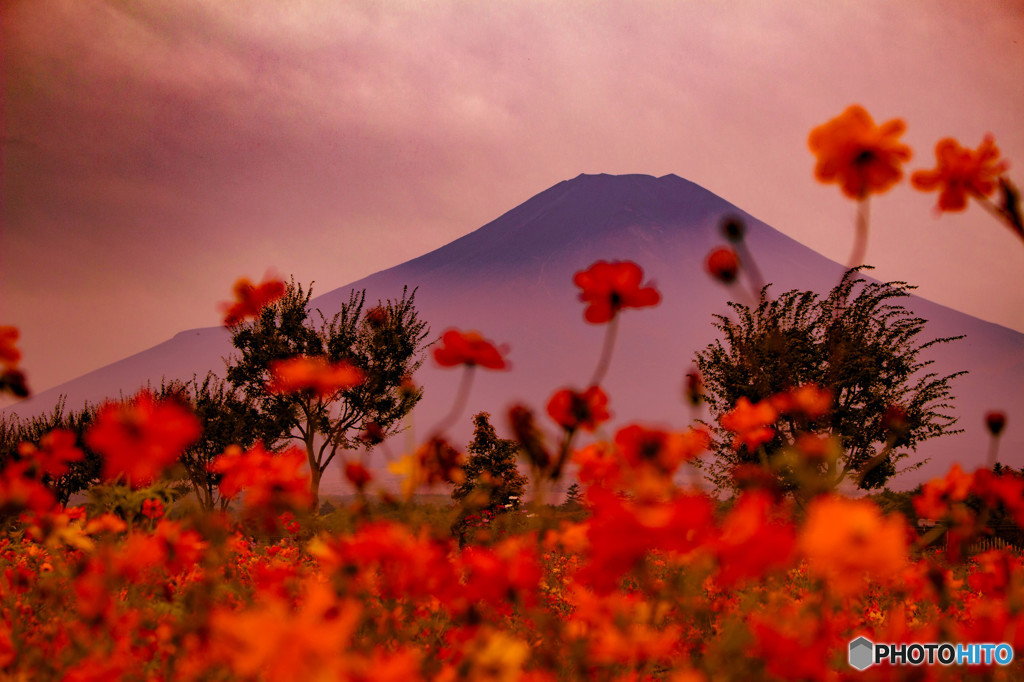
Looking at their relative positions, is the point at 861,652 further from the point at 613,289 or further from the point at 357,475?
the point at 357,475

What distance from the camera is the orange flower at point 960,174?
126 centimetres

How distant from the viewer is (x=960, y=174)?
4.30 ft

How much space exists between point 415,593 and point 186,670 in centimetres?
57

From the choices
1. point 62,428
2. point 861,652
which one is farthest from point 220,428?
point 861,652

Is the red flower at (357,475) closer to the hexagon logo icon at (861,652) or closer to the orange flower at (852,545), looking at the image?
the orange flower at (852,545)

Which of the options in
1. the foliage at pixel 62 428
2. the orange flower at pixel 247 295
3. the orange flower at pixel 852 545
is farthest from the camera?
the foliage at pixel 62 428

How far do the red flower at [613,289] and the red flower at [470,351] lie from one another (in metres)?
0.27

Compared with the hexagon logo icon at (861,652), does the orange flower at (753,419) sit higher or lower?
higher

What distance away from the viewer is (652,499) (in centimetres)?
108

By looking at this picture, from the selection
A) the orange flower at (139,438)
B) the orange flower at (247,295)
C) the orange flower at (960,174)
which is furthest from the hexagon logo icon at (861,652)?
the orange flower at (247,295)

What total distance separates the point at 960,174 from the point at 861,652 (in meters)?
1.12

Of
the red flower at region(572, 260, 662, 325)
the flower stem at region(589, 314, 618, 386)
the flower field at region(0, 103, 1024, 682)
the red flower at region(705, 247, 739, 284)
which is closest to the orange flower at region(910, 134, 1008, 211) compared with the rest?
the flower field at region(0, 103, 1024, 682)

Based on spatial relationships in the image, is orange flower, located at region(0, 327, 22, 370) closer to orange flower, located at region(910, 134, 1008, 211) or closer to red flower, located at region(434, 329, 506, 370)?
red flower, located at region(434, 329, 506, 370)

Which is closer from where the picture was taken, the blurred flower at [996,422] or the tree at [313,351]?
the blurred flower at [996,422]
